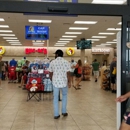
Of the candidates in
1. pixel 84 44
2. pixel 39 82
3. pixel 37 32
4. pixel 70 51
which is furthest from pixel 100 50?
→ pixel 39 82

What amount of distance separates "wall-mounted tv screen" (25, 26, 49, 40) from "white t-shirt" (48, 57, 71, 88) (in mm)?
6488

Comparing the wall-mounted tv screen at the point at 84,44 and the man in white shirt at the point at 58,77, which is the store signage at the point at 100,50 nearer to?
the wall-mounted tv screen at the point at 84,44

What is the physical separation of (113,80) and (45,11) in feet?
26.8

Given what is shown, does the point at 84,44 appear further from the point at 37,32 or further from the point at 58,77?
the point at 58,77

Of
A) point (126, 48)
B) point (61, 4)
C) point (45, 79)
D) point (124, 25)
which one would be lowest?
point (45, 79)

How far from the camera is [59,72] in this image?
5793mm

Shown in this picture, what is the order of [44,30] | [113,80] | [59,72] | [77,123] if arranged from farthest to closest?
1. [44,30]
2. [113,80]
3. [59,72]
4. [77,123]

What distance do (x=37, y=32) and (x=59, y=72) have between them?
688 cm

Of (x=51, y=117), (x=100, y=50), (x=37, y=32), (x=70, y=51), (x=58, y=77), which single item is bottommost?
(x=51, y=117)

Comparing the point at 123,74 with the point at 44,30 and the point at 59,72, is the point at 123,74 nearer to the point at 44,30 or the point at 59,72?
the point at 59,72

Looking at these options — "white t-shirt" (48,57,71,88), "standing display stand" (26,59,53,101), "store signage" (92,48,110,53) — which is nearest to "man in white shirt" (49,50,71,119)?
"white t-shirt" (48,57,71,88)

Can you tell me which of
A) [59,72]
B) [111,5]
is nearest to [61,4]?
[111,5]

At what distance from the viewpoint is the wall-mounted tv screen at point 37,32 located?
12.2 metres

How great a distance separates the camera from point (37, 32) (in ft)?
40.4
